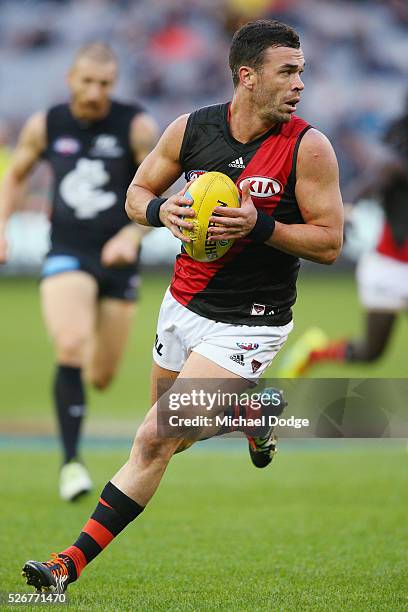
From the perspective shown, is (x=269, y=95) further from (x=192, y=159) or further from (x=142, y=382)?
(x=142, y=382)

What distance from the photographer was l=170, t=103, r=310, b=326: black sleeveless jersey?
4.85 m

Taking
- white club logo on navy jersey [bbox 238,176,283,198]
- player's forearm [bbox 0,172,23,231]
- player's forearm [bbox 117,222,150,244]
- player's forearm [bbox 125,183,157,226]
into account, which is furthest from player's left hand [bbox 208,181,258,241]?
player's forearm [bbox 0,172,23,231]

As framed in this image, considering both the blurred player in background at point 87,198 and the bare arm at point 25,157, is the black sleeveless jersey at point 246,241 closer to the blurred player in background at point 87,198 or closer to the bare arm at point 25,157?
the blurred player in background at point 87,198

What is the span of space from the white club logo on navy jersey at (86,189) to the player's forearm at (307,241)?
3.49 m

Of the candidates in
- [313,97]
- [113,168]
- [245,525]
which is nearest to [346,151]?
[313,97]

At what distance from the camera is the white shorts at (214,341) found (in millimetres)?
4914

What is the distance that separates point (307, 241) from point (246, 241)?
339 millimetres

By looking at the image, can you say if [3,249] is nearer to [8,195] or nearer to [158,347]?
[8,195]

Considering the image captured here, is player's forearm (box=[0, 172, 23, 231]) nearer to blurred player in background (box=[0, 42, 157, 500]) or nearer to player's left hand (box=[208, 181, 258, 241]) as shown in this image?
blurred player in background (box=[0, 42, 157, 500])

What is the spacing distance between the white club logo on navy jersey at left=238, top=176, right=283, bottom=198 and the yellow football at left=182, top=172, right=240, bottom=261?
5.5 inches

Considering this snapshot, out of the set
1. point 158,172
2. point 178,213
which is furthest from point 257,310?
point 158,172

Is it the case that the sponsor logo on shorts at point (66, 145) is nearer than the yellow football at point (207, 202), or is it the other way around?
the yellow football at point (207, 202)

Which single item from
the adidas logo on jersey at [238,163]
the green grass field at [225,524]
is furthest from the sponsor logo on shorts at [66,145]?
the adidas logo on jersey at [238,163]

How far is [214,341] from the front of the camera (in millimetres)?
4938
